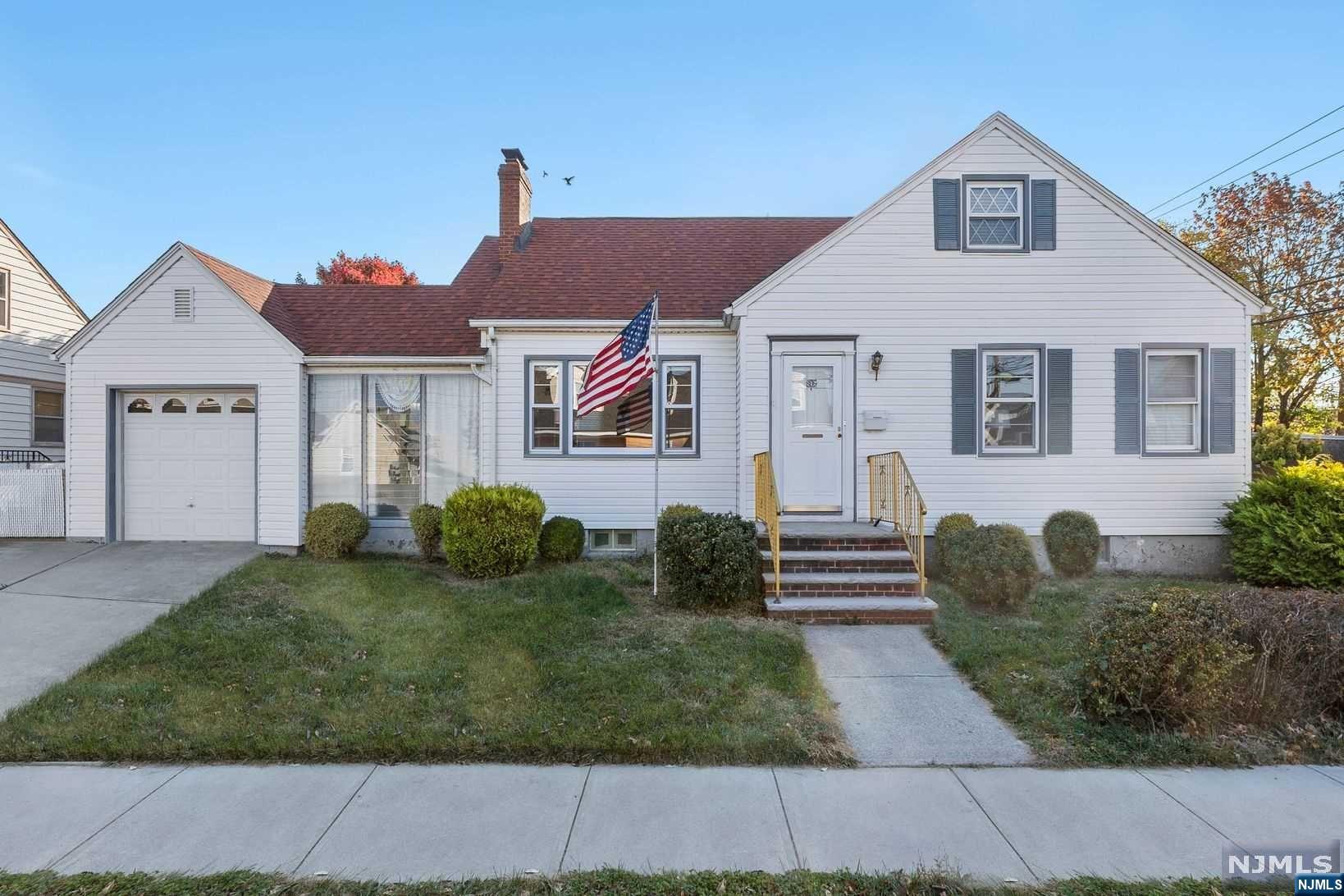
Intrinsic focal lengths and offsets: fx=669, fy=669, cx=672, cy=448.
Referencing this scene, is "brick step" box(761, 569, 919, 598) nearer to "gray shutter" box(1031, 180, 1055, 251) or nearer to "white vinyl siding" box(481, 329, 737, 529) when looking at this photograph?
"white vinyl siding" box(481, 329, 737, 529)

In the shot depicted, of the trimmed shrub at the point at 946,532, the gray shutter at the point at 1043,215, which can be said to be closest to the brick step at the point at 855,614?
the trimmed shrub at the point at 946,532

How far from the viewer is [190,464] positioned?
11.1 metres

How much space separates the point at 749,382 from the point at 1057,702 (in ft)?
19.4

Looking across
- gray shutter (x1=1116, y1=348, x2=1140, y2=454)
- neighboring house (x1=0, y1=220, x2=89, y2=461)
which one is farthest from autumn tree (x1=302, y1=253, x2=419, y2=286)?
gray shutter (x1=1116, y1=348, x2=1140, y2=454)

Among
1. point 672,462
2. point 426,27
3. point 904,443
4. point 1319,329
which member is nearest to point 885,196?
point 904,443

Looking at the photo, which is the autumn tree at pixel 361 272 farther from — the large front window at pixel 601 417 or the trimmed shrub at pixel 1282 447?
the trimmed shrub at pixel 1282 447

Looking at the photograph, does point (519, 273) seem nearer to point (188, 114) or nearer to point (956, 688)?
point (188, 114)

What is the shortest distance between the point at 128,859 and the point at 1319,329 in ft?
89.3

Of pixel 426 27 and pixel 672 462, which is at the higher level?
pixel 426 27

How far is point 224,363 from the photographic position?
428 inches

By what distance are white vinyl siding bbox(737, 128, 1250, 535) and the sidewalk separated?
608 centimetres

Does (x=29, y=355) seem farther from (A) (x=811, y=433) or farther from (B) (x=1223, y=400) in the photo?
(B) (x=1223, y=400)

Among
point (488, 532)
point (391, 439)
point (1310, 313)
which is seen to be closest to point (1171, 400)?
point (488, 532)

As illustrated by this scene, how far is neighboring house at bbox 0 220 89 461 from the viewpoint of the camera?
13.7 m
